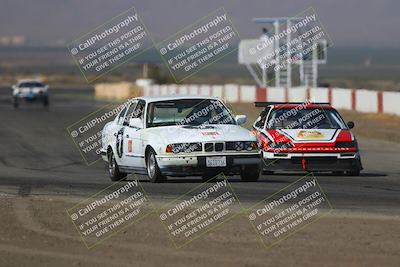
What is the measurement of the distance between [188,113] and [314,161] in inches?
100

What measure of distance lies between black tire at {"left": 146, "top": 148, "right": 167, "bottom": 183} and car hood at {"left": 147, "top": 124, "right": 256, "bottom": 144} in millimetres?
311

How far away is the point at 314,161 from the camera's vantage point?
764 inches

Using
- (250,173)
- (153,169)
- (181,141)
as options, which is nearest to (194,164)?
(181,141)

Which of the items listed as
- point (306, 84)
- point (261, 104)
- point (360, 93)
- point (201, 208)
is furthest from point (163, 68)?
point (201, 208)

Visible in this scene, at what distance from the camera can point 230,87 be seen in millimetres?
59312

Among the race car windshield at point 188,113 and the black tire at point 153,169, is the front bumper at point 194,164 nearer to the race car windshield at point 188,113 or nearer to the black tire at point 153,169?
the black tire at point 153,169

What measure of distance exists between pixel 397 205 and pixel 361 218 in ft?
5.58

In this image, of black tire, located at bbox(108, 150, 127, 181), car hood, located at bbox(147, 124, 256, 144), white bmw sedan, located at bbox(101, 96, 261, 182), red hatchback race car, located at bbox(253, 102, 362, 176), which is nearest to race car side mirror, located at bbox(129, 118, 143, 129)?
white bmw sedan, located at bbox(101, 96, 261, 182)

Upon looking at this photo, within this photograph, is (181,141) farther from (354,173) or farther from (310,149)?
(354,173)

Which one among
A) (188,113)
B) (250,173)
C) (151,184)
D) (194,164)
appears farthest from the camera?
(188,113)

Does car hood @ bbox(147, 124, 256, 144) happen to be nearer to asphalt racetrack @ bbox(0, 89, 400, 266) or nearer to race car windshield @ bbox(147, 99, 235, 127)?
race car windshield @ bbox(147, 99, 235, 127)

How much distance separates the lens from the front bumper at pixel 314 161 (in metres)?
19.4

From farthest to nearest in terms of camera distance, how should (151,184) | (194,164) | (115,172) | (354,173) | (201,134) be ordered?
(354,173), (115,172), (151,184), (201,134), (194,164)

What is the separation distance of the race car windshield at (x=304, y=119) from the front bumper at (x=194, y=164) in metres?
3.03
